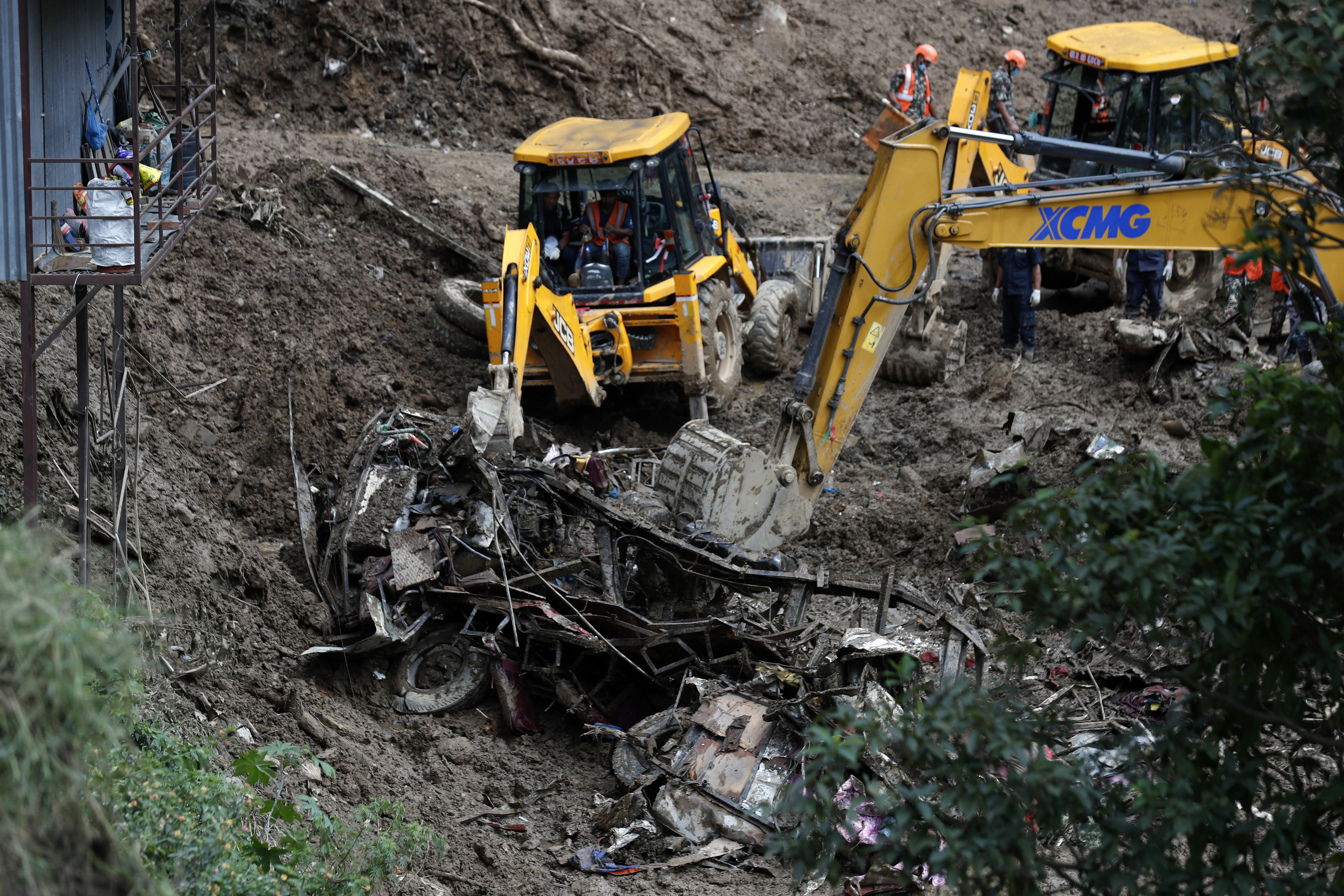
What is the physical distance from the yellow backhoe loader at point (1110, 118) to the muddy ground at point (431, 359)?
3.54 ft

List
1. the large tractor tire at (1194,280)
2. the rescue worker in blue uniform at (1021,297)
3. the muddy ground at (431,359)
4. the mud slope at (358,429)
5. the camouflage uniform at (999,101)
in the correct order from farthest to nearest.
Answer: the large tractor tire at (1194,280) → the camouflage uniform at (999,101) → the rescue worker in blue uniform at (1021,297) → the muddy ground at (431,359) → the mud slope at (358,429)

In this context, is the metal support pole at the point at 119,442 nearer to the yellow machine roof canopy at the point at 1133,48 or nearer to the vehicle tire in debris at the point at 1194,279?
the yellow machine roof canopy at the point at 1133,48

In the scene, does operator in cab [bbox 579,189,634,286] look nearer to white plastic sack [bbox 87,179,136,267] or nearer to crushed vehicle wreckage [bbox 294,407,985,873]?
crushed vehicle wreckage [bbox 294,407,985,873]

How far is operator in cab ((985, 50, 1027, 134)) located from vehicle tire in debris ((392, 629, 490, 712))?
7.44 meters

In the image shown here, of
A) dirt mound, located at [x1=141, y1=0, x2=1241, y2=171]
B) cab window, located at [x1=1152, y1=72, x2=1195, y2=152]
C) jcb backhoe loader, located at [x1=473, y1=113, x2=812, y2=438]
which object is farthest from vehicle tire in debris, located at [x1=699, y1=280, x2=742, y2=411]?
dirt mound, located at [x1=141, y1=0, x2=1241, y2=171]

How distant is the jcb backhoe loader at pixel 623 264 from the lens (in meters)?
9.53

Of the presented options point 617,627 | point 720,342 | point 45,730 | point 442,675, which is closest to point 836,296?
point 617,627

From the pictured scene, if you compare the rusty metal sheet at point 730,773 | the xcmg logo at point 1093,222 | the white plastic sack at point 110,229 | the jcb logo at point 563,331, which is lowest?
the rusty metal sheet at point 730,773

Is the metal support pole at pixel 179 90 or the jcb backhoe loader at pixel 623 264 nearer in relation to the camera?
the metal support pole at pixel 179 90

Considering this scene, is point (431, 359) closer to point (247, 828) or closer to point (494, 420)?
point (494, 420)

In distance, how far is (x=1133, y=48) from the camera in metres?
11.5

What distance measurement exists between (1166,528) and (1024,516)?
1.46ft

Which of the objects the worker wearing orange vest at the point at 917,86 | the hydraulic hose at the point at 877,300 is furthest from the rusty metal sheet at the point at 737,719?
the worker wearing orange vest at the point at 917,86

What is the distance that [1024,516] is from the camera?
11.4ft
